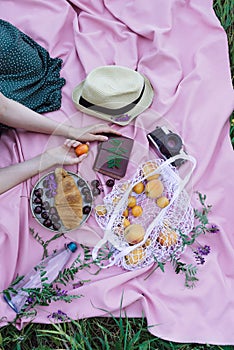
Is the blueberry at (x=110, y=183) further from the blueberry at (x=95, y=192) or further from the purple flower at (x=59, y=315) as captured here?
the purple flower at (x=59, y=315)

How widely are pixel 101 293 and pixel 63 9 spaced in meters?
1.07

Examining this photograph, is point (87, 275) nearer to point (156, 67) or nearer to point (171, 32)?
point (156, 67)

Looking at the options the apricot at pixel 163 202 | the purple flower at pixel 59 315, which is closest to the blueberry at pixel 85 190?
the apricot at pixel 163 202

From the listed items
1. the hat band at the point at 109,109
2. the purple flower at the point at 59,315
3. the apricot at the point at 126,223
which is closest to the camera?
the purple flower at the point at 59,315

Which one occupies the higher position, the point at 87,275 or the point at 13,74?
the point at 13,74

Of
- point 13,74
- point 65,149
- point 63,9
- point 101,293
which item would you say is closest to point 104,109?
point 65,149

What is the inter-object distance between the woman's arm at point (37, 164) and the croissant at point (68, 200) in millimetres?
39

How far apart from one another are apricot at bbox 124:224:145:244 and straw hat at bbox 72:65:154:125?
0.38m

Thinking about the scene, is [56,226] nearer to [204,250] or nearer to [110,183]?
[110,183]

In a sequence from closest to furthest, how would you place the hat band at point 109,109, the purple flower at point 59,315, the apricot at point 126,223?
the purple flower at point 59,315 → the apricot at point 126,223 → the hat band at point 109,109

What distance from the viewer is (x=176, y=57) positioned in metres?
1.96

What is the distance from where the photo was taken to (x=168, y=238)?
1.72 metres

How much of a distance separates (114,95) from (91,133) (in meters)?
0.15

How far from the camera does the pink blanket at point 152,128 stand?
5.52ft
